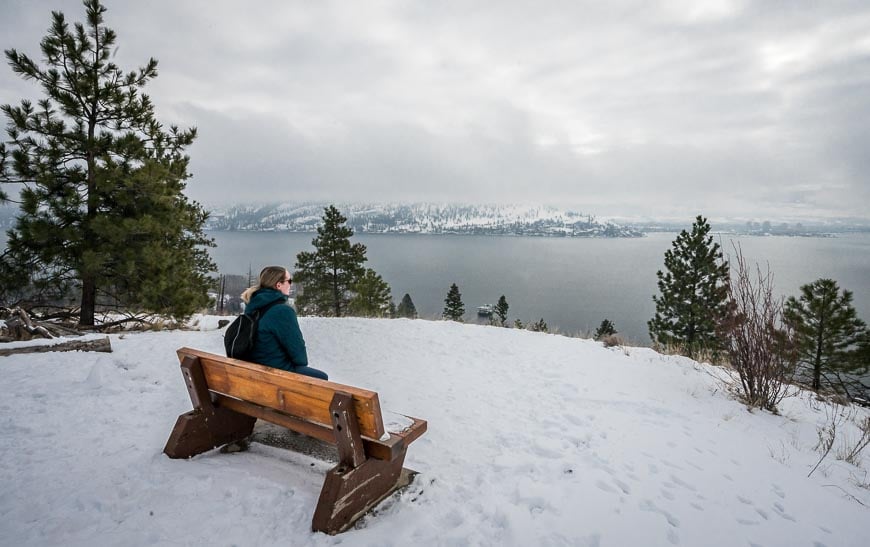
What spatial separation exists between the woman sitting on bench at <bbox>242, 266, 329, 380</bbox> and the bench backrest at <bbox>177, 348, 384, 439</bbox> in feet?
0.95

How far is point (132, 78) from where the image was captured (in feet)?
27.7

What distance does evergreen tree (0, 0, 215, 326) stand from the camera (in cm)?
763

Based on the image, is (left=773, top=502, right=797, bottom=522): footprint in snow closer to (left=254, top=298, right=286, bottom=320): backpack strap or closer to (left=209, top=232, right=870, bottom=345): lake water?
(left=254, top=298, right=286, bottom=320): backpack strap

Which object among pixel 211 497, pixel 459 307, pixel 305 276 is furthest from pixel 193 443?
pixel 459 307

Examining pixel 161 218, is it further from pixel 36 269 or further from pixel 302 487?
pixel 302 487

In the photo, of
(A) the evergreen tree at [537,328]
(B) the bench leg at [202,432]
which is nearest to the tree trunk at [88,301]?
(B) the bench leg at [202,432]

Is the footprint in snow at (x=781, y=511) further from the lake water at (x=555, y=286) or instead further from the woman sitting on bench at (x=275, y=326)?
the lake water at (x=555, y=286)

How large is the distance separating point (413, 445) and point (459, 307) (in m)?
40.7

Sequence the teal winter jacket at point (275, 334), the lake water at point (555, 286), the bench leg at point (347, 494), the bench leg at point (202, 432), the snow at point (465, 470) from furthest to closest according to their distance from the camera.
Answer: the lake water at point (555, 286) → the teal winter jacket at point (275, 334) → the bench leg at point (202, 432) → the snow at point (465, 470) → the bench leg at point (347, 494)

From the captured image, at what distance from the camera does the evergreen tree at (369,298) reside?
22.5m

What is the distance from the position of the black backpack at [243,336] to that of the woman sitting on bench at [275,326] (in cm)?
3

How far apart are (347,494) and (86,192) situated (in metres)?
9.06

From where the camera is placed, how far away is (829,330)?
19594 millimetres

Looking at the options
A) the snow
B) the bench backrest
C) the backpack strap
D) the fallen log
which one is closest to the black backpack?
the backpack strap
